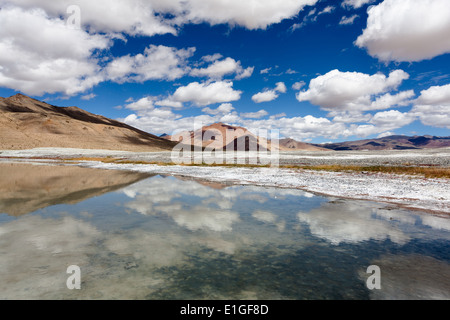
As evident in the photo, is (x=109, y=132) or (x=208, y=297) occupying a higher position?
(x=109, y=132)

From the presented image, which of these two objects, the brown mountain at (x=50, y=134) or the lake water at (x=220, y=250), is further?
the brown mountain at (x=50, y=134)

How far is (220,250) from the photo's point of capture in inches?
347

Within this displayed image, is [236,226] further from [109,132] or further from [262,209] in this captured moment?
[109,132]

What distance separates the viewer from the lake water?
6332mm

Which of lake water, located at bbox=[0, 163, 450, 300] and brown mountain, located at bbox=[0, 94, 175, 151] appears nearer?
lake water, located at bbox=[0, 163, 450, 300]

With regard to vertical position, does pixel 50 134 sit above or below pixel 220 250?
above

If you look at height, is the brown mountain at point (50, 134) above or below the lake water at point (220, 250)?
above

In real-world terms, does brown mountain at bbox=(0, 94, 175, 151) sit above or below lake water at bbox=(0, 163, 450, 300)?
above

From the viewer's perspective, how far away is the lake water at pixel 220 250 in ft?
20.8

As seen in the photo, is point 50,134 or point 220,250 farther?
point 50,134
